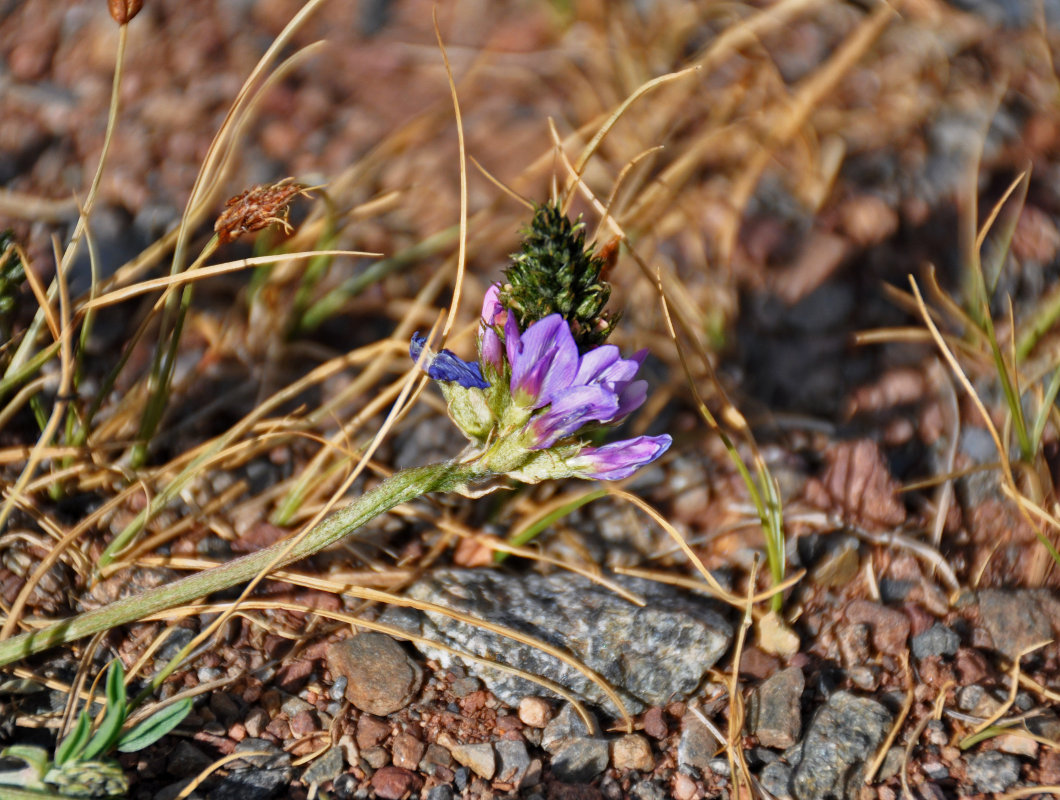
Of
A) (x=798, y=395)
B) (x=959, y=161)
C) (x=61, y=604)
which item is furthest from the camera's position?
(x=959, y=161)

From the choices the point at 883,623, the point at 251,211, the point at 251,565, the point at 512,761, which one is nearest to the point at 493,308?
the point at 251,211

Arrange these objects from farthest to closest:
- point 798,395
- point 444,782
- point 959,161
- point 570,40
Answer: point 570,40, point 959,161, point 798,395, point 444,782

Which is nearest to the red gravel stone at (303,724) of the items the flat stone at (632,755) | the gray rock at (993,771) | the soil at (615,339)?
the soil at (615,339)

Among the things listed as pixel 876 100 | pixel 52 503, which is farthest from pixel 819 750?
pixel 876 100

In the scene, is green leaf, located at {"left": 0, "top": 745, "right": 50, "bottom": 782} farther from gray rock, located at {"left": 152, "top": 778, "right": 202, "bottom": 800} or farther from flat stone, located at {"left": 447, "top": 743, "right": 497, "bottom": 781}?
flat stone, located at {"left": 447, "top": 743, "right": 497, "bottom": 781}

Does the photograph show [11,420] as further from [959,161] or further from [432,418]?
[959,161]
